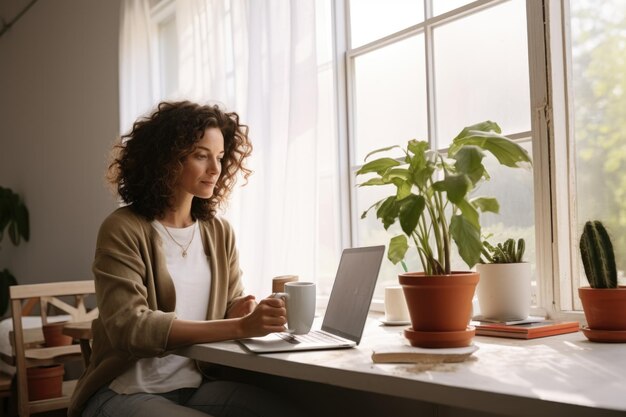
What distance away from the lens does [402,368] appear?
3.78ft

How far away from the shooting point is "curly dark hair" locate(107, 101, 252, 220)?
1.86 meters

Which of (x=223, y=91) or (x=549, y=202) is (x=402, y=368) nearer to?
(x=549, y=202)

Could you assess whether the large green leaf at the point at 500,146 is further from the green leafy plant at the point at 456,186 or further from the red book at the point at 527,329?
the red book at the point at 527,329

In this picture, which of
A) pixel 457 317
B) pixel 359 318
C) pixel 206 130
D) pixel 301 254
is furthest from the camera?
pixel 301 254

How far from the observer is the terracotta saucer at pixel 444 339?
1.29 metres

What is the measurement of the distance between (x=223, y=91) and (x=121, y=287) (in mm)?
1348

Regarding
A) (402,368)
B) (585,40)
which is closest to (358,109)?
(585,40)

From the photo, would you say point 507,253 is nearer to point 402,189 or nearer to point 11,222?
point 402,189

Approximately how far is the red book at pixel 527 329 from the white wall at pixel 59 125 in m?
2.88

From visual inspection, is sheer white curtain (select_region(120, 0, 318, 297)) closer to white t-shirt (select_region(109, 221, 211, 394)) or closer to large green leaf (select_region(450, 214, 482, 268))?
white t-shirt (select_region(109, 221, 211, 394))

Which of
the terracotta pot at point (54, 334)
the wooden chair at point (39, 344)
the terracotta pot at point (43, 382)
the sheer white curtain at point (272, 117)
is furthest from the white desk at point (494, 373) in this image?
the terracotta pot at point (54, 334)

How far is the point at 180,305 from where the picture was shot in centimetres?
181

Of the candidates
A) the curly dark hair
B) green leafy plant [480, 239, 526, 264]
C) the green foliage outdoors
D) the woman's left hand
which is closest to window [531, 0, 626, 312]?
the green foliage outdoors

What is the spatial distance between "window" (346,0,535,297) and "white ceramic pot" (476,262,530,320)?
1.02 ft
